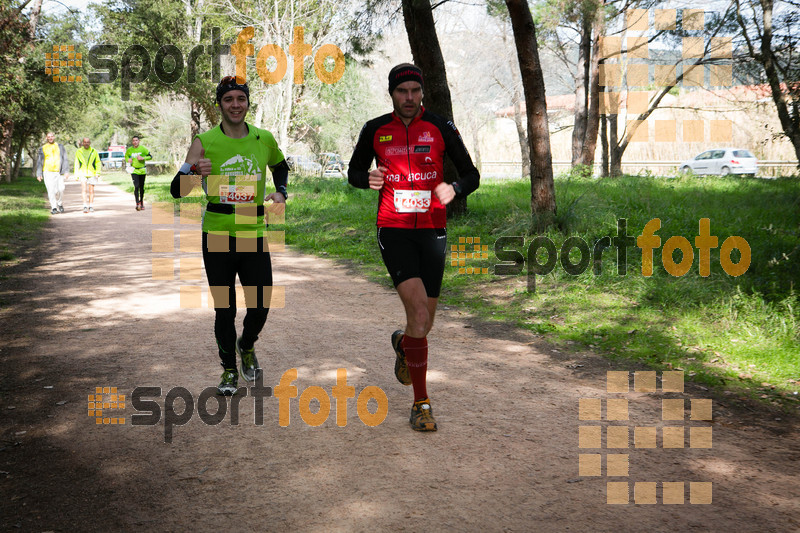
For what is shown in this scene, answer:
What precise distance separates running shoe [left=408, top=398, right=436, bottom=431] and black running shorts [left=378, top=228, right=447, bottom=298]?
753mm

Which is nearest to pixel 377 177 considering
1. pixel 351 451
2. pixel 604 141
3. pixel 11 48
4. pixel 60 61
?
pixel 351 451

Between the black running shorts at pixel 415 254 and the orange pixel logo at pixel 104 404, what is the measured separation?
7.20 ft

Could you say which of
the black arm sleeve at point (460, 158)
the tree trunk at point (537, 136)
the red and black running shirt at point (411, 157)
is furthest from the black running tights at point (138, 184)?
the black arm sleeve at point (460, 158)

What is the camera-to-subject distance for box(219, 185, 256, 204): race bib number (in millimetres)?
5125

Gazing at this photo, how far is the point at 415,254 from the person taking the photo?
4.72m

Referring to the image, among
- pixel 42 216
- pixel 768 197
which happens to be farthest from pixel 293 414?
pixel 42 216

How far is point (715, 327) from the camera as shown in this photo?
725 centimetres

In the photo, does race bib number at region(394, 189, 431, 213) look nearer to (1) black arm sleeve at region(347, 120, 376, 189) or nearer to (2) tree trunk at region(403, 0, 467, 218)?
(1) black arm sleeve at region(347, 120, 376, 189)

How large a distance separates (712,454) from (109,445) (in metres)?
3.84

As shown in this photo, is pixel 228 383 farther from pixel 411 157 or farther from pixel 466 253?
pixel 466 253

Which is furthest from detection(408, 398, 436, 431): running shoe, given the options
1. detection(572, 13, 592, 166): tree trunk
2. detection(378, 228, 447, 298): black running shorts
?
detection(572, 13, 592, 166): tree trunk

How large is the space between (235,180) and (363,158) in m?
1.00

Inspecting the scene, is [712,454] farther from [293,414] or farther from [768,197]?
[768,197]

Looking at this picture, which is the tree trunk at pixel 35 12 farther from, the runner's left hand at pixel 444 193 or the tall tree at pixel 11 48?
the runner's left hand at pixel 444 193
